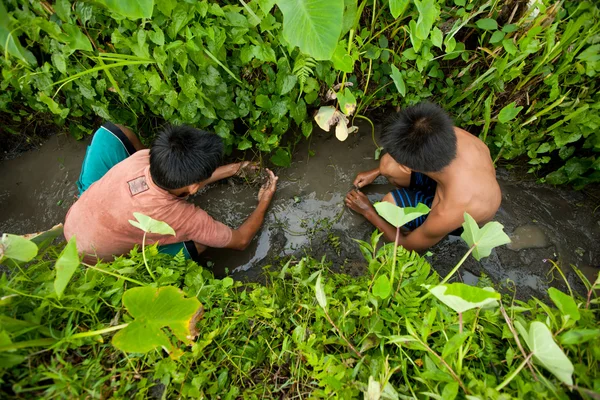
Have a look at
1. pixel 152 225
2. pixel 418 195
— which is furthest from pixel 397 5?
pixel 152 225

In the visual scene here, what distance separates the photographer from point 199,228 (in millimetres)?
1828

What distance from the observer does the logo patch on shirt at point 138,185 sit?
5.36ft

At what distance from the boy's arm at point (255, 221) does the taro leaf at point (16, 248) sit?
3.51ft

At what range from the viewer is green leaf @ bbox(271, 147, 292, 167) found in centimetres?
233

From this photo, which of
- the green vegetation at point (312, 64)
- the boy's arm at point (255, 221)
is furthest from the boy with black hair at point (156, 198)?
the green vegetation at point (312, 64)

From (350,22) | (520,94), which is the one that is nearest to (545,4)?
(520,94)

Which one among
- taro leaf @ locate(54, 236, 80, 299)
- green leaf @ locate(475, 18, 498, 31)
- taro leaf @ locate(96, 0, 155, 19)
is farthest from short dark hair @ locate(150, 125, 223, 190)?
green leaf @ locate(475, 18, 498, 31)

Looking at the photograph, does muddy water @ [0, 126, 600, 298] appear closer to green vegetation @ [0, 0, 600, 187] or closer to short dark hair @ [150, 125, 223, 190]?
green vegetation @ [0, 0, 600, 187]

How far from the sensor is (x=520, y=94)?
6.68 feet

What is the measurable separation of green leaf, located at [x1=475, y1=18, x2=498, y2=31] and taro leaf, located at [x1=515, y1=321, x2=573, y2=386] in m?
1.64

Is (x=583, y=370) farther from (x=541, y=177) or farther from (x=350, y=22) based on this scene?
(x=541, y=177)

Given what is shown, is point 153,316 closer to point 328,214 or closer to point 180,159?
point 180,159

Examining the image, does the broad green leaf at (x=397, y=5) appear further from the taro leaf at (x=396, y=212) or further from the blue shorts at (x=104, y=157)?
the blue shorts at (x=104, y=157)

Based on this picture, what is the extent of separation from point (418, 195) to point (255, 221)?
1.11 meters
